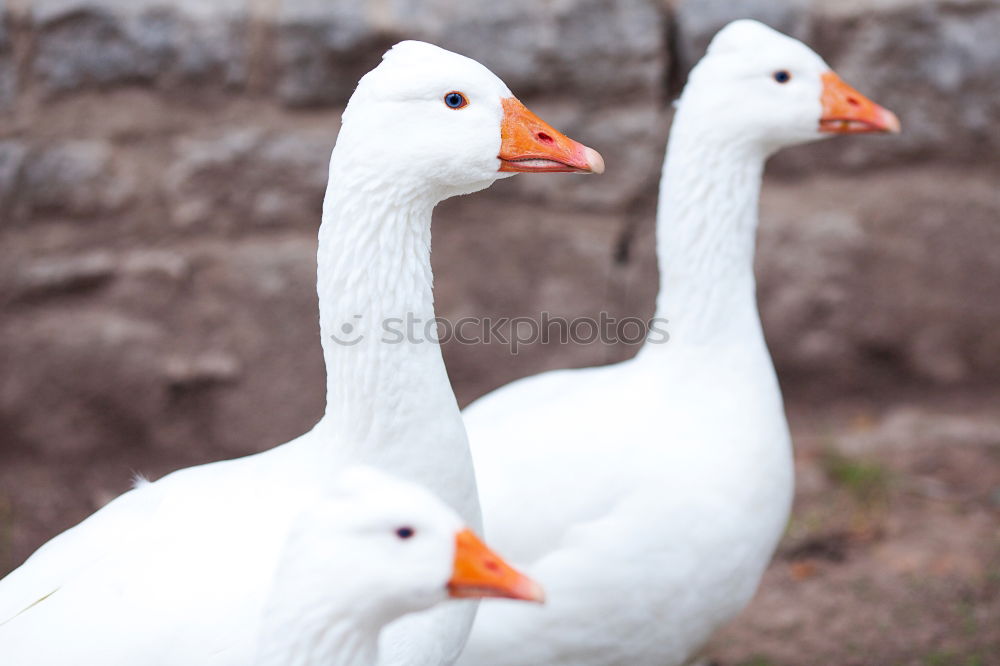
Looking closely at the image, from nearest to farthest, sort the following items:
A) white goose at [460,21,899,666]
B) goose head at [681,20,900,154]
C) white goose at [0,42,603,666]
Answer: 1. white goose at [0,42,603,666]
2. white goose at [460,21,899,666]
3. goose head at [681,20,900,154]

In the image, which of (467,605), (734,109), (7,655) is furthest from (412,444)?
(734,109)

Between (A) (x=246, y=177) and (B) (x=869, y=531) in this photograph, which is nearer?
(A) (x=246, y=177)

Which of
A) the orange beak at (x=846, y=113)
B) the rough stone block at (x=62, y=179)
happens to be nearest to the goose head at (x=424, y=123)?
the orange beak at (x=846, y=113)

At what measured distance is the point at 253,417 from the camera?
12.6 feet

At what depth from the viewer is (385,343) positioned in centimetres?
208

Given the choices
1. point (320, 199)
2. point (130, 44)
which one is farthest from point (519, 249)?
point (130, 44)

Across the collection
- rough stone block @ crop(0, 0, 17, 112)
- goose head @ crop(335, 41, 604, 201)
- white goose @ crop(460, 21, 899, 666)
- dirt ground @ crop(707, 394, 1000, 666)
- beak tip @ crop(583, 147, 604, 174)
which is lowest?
dirt ground @ crop(707, 394, 1000, 666)

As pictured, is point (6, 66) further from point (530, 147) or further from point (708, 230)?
point (708, 230)

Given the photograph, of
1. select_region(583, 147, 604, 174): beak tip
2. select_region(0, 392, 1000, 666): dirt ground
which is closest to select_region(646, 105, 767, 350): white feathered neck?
select_region(583, 147, 604, 174): beak tip

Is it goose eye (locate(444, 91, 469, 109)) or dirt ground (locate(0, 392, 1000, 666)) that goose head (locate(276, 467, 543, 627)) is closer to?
goose eye (locate(444, 91, 469, 109))

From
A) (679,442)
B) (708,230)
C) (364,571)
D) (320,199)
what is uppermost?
(320,199)

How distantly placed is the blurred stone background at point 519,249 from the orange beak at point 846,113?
84 cm

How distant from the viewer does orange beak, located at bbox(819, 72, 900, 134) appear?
2.82m

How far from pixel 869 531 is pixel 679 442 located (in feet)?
4.47
